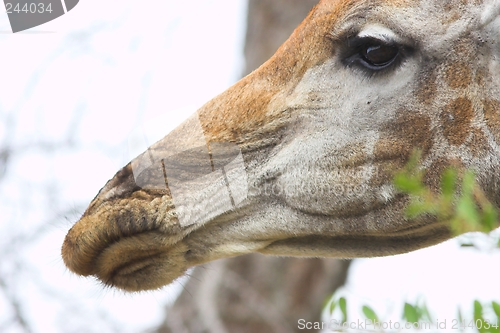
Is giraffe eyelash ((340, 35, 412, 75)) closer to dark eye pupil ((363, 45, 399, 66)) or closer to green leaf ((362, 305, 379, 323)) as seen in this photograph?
dark eye pupil ((363, 45, 399, 66))

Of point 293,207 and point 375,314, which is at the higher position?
point 293,207

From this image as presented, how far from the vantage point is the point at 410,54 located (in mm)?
3506

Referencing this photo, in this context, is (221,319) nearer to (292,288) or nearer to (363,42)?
(292,288)

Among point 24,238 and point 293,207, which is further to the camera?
point 24,238

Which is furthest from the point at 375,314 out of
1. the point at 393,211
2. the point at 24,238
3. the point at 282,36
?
the point at 282,36

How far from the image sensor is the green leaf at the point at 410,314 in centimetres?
290

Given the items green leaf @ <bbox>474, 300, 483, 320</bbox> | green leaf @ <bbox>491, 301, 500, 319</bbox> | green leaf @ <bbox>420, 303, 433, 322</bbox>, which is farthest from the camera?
green leaf @ <bbox>420, 303, 433, 322</bbox>

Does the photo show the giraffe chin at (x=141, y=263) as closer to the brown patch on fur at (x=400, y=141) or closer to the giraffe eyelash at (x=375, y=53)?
the brown patch on fur at (x=400, y=141)

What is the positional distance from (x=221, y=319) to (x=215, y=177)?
3886 mm

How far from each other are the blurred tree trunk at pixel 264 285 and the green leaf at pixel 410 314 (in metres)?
4.14

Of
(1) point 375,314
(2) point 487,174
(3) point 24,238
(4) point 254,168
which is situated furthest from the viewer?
(3) point 24,238

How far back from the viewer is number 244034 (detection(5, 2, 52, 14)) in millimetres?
5575

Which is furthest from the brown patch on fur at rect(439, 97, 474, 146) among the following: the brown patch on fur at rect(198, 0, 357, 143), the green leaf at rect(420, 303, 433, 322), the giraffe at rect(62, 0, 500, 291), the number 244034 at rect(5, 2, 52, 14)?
the number 244034 at rect(5, 2, 52, 14)

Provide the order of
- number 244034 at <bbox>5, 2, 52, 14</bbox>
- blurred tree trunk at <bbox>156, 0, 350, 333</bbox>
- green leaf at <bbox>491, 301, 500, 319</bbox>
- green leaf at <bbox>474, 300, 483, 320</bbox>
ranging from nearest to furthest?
1. green leaf at <bbox>491, 301, 500, 319</bbox>
2. green leaf at <bbox>474, 300, 483, 320</bbox>
3. number 244034 at <bbox>5, 2, 52, 14</bbox>
4. blurred tree trunk at <bbox>156, 0, 350, 333</bbox>
